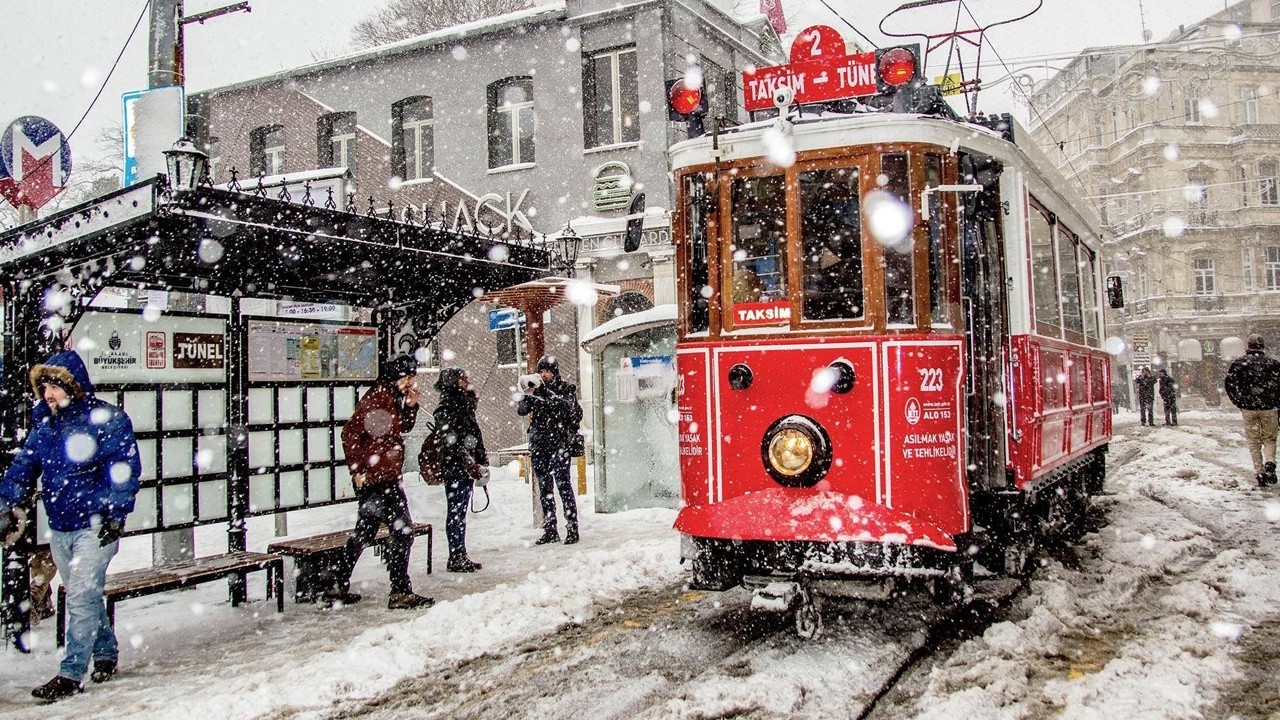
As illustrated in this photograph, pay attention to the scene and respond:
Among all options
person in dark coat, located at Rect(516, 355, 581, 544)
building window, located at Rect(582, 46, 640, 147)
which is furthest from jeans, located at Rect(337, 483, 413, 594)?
building window, located at Rect(582, 46, 640, 147)

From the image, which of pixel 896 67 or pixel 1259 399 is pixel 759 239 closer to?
pixel 896 67

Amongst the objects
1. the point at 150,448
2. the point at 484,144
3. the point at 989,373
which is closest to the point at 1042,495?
the point at 989,373

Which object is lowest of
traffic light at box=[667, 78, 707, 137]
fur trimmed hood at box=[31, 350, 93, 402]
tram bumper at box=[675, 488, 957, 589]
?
tram bumper at box=[675, 488, 957, 589]

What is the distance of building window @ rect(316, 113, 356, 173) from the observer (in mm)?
24359

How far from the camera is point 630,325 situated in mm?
11406

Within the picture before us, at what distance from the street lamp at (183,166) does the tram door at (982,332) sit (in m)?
4.64

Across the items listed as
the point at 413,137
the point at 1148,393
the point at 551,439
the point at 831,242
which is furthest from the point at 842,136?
the point at 1148,393

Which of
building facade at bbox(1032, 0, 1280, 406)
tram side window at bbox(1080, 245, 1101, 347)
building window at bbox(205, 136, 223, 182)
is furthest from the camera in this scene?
building facade at bbox(1032, 0, 1280, 406)

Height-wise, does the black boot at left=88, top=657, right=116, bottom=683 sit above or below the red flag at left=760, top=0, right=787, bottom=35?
below

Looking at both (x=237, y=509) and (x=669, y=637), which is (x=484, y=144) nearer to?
(x=237, y=509)

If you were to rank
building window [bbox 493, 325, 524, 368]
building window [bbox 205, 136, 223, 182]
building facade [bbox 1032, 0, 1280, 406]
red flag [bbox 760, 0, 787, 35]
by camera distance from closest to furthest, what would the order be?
building window [bbox 493, 325, 524, 368] → building window [bbox 205, 136, 223, 182] → red flag [bbox 760, 0, 787, 35] → building facade [bbox 1032, 0, 1280, 406]

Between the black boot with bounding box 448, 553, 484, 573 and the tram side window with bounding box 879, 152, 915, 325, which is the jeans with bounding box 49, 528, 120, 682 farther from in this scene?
the tram side window with bounding box 879, 152, 915, 325

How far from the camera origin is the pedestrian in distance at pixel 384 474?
714 centimetres

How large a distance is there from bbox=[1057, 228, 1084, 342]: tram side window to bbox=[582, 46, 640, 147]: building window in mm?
12682
